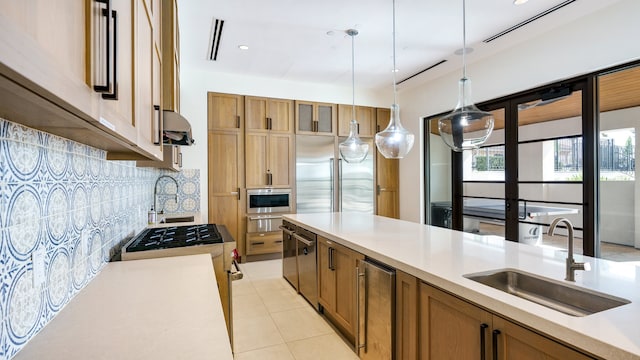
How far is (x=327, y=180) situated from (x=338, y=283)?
3.07 meters

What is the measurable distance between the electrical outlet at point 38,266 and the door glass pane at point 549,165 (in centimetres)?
428

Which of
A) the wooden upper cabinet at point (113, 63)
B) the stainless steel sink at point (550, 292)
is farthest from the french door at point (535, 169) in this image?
the wooden upper cabinet at point (113, 63)

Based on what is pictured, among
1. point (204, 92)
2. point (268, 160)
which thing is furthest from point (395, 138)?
point (204, 92)

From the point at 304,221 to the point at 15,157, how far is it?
257 centimetres

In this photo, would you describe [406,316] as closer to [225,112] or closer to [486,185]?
[486,185]

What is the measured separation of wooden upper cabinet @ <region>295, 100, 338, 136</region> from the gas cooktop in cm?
309

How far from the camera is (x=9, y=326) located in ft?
2.77

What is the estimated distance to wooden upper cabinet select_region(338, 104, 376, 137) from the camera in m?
5.69

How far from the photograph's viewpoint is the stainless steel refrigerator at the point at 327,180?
539 centimetres

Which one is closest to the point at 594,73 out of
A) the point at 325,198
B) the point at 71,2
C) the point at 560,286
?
the point at 560,286

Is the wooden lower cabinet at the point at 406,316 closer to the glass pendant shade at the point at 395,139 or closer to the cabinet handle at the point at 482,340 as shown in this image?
the cabinet handle at the point at 482,340

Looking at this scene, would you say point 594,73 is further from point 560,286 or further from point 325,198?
point 325,198

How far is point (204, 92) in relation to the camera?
488 cm

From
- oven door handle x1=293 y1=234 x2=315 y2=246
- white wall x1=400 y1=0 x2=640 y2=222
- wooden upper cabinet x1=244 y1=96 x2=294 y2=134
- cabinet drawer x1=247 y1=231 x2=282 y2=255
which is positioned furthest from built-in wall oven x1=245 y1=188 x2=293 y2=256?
white wall x1=400 y1=0 x2=640 y2=222
